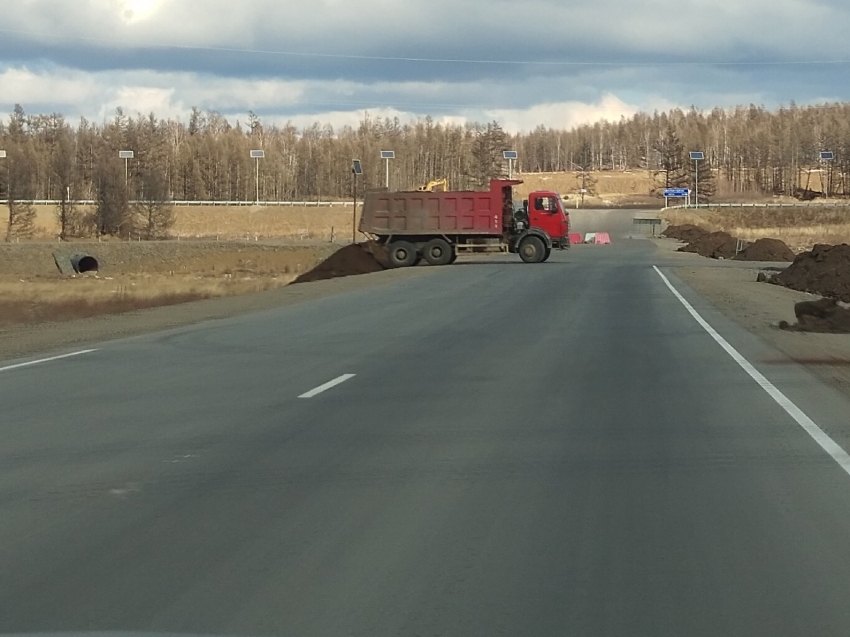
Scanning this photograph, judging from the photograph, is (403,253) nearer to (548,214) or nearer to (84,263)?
(548,214)

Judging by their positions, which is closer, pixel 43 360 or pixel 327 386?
pixel 327 386

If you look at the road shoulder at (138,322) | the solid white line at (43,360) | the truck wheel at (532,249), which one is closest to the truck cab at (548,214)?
the truck wheel at (532,249)

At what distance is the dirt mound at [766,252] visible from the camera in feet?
184

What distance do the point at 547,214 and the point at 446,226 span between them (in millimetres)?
4547

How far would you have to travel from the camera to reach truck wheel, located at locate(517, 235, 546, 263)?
153 feet

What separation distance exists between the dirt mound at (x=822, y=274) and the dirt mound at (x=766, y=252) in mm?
19123

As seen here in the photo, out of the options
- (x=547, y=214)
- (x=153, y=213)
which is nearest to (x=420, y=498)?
(x=547, y=214)

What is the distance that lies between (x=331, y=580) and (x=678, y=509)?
256 cm

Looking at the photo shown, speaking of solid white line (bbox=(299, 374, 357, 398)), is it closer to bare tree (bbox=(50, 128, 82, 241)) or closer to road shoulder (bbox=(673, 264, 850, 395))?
road shoulder (bbox=(673, 264, 850, 395))

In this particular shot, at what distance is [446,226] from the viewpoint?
154 feet

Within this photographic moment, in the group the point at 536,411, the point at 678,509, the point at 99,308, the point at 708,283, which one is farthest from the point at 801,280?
the point at 678,509

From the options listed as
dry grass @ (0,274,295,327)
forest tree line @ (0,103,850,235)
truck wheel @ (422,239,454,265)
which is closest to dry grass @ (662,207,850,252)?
forest tree line @ (0,103,850,235)

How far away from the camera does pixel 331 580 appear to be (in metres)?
5.55

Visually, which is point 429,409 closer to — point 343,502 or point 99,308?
point 343,502
